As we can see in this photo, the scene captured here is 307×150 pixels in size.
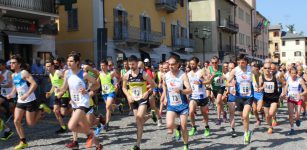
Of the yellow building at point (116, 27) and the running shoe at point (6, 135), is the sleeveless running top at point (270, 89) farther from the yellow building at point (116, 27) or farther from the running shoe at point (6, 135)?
the yellow building at point (116, 27)

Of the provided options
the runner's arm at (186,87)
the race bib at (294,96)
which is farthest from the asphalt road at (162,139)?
the runner's arm at (186,87)

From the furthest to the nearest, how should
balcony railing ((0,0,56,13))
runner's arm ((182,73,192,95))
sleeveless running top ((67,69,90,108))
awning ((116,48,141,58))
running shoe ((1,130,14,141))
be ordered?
awning ((116,48,141,58)), balcony railing ((0,0,56,13)), running shoe ((1,130,14,141)), runner's arm ((182,73,192,95)), sleeveless running top ((67,69,90,108))

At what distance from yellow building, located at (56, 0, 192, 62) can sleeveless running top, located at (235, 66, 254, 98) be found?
1387cm

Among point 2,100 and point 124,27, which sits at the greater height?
point 124,27

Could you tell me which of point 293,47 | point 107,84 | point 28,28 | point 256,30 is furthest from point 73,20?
point 293,47

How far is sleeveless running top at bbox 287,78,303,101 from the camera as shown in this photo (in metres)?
10.5

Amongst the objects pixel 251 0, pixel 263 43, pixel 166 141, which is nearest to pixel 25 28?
pixel 166 141

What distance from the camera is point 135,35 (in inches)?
1112

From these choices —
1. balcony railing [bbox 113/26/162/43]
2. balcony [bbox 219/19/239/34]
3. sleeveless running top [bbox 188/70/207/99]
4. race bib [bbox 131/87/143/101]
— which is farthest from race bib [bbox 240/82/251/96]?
balcony [bbox 219/19/239/34]

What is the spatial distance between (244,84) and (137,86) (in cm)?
247

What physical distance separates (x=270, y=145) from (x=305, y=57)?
332 ft

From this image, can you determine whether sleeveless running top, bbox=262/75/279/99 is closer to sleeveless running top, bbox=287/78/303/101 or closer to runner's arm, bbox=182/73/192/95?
sleeveless running top, bbox=287/78/303/101

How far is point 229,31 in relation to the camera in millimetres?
52562

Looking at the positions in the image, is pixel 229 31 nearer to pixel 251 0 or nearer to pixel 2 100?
pixel 251 0
